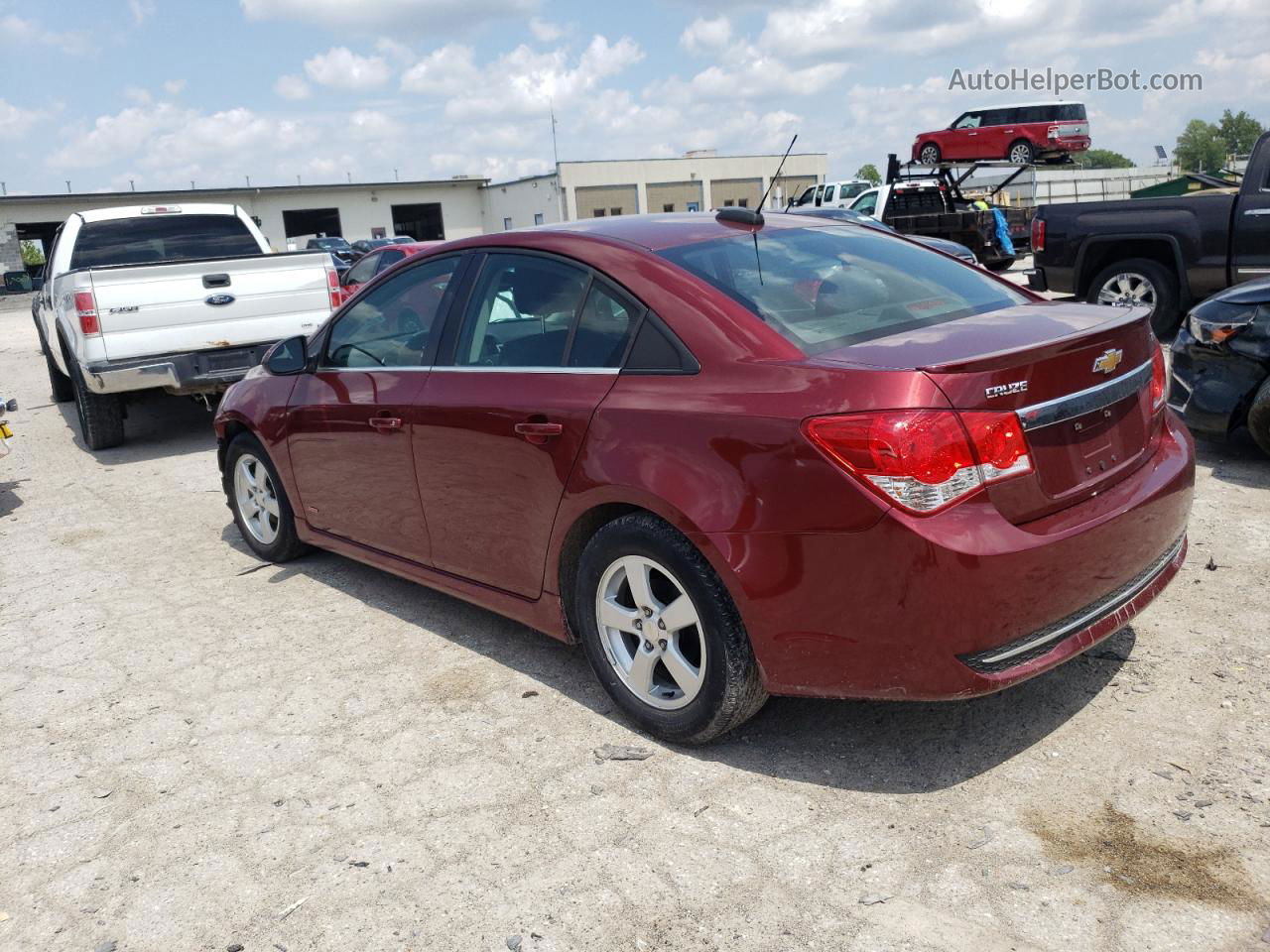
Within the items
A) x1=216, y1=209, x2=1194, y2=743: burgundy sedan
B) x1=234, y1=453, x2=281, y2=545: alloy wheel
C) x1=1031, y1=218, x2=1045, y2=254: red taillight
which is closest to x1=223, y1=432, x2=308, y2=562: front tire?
x1=234, y1=453, x2=281, y2=545: alloy wheel

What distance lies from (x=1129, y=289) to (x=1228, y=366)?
4.92 m

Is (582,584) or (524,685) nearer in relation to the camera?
(582,584)

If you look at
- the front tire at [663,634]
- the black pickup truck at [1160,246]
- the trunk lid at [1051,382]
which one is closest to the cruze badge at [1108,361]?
the trunk lid at [1051,382]

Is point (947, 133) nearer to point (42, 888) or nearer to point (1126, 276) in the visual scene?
point (1126, 276)

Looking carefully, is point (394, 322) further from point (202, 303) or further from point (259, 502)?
point (202, 303)

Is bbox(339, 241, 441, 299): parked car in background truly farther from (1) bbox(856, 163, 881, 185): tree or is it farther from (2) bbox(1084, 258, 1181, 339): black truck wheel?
(1) bbox(856, 163, 881, 185): tree

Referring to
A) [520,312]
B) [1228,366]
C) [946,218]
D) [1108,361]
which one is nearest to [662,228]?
[520,312]

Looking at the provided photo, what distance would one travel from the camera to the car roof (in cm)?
379

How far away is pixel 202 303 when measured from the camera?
338 inches

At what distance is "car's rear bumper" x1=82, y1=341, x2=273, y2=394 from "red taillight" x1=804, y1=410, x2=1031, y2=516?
6636mm

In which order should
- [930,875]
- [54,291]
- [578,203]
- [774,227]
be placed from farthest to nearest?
1. [578,203]
2. [54,291]
3. [774,227]
4. [930,875]

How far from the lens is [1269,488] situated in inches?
223

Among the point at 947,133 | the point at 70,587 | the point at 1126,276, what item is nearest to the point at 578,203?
the point at 947,133

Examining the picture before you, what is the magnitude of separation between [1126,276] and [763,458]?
29.2 ft
